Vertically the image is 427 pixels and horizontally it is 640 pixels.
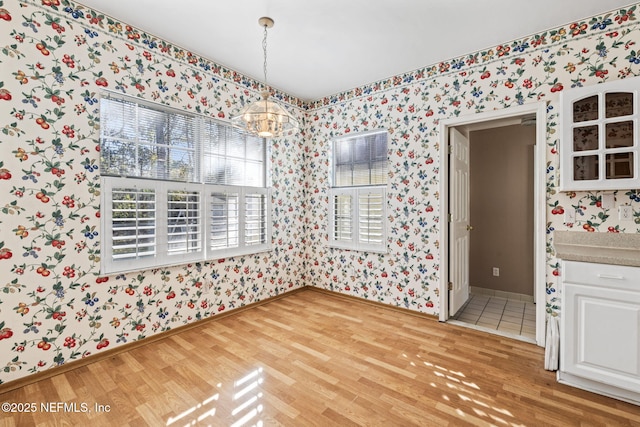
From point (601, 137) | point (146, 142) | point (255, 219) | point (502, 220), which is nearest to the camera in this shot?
point (601, 137)

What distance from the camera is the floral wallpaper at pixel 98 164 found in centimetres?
206

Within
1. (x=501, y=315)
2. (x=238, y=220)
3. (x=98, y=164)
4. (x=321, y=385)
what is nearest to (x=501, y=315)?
(x=501, y=315)

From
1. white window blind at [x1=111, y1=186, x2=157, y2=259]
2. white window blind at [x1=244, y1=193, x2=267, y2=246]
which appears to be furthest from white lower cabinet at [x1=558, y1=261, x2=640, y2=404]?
white window blind at [x1=111, y1=186, x2=157, y2=259]

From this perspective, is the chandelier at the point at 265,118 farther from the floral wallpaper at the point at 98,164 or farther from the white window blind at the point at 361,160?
the white window blind at the point at 361,160

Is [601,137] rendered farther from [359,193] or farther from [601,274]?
[359,193]

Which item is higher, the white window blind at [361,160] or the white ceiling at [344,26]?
the white ceiling at [344,26]

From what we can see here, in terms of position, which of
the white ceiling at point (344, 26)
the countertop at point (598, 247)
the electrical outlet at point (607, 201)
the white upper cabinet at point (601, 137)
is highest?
the white ceiling at point (344, 26)

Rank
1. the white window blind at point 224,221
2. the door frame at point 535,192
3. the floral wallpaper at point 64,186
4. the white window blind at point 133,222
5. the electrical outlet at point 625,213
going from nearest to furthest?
1. the floral wallpaper at point 64,186
2. the electrical outlet at point 625,213
3. the white window blind at point 133,222
4. the door frame at point 535,192
5. the white window blind at point 224,221

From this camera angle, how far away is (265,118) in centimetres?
212

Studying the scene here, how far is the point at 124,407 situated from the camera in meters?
1.84

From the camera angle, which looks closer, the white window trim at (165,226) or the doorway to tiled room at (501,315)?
the white window trim at (165,226)

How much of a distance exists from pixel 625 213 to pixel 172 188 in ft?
A: 12.7

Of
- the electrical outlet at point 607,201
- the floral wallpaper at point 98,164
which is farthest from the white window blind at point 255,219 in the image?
the electrical outlet at point 607,201

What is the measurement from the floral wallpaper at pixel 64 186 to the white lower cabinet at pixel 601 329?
3252 millimetres
